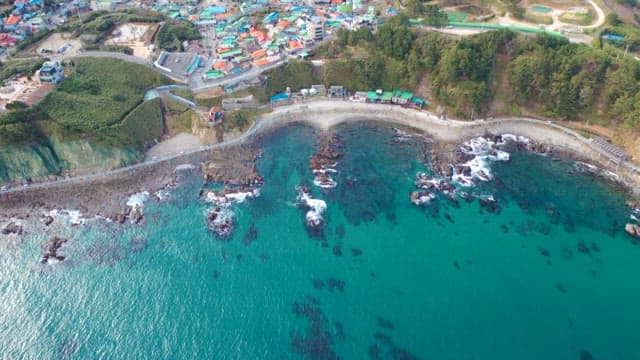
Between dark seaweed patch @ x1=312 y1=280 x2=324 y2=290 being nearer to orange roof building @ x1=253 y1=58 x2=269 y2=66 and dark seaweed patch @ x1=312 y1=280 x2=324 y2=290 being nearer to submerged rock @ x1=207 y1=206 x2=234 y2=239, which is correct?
submerged rock @ x1=207 y1=206 x2=234 y2=239

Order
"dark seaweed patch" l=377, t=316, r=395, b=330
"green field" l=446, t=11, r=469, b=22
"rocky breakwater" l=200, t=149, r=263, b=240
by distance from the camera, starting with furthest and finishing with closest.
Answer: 1. "green field" l=446, t=11, r=469, b=22
2. "rocky breakwater" l=200, t=149, r=263, b=240
3. "dark seaweed patch" l=377, t=316, r=395, b=330

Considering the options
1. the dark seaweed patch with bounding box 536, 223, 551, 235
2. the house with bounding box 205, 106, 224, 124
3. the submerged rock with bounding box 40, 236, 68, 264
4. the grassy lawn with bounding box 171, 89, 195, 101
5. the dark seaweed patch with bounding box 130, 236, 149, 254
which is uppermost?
the grassy lawn with bounding box 171, 89, 195, 101

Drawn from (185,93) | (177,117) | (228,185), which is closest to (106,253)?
(228,185)

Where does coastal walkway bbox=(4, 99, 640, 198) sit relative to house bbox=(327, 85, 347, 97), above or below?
below

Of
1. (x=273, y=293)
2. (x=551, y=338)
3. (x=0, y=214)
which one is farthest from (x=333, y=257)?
(x=0, y=214)

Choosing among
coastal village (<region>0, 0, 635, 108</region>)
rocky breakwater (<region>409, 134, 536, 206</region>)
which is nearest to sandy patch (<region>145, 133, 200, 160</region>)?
coastal village (<region>0, 0, 635, 108</region>)

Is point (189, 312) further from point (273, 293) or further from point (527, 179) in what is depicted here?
point (527, 179)

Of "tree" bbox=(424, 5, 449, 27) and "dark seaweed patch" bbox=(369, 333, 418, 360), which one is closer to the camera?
"dark seaweed patch" bbox=(369, 333, 418, 360)
